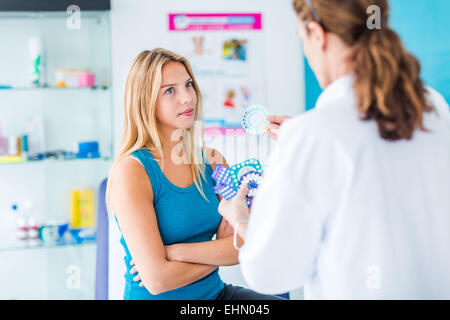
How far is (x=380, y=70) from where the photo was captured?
2.37ft

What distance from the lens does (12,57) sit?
8.03ft

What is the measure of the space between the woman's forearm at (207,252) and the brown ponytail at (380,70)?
0.63 m

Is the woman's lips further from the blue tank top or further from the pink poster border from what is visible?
the pink poster border

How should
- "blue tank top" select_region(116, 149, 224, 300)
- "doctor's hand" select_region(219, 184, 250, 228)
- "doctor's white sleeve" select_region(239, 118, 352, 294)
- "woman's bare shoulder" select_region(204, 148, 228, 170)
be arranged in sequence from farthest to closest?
"woman's bare shoulder" select_region(204, 148, 228, 170) → "blue tank top" select_region(116, 149, 224, 300) → "doctor's hand" select_region(219, 184, 250, 228) → "doctor's white sleeve" select_region(239, 118, 352, 294)

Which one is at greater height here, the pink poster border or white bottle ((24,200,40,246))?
the pink poster border

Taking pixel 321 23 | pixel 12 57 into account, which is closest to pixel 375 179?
pixel 321 23

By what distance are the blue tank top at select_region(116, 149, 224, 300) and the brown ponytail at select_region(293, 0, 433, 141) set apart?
715 mm

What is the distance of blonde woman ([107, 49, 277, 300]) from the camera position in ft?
4.01

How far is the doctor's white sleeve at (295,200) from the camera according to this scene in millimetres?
698

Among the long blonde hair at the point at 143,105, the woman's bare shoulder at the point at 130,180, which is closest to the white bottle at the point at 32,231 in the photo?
the long blonde hair at the point at 143,105

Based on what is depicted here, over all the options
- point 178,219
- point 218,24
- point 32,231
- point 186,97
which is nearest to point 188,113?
point 186,97

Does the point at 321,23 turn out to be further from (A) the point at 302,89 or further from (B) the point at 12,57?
(B) the point at 12,57

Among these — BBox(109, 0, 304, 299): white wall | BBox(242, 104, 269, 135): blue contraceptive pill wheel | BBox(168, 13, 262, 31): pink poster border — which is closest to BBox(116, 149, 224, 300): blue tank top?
BBox(242, 104, 269, 135): blue contraceptive pill wheel

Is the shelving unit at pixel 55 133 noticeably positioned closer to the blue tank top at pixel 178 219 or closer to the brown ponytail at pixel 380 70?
the blue tank top at pixel 178 219
